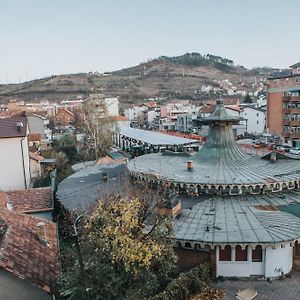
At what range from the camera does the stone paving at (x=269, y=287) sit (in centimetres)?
Result: 1695

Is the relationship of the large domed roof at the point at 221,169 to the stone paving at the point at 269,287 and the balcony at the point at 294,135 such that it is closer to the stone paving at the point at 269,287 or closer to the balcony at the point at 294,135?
the stone paving at the point at 269,287

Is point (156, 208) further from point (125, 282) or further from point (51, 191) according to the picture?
point (51, 191)

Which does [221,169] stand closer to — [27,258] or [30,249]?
[30,249]

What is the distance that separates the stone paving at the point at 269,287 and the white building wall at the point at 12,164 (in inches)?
955

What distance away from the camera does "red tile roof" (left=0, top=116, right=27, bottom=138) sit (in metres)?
36.1

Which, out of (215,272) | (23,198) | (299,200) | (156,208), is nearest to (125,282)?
(156,208)

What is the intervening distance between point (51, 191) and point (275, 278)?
16.9 metres

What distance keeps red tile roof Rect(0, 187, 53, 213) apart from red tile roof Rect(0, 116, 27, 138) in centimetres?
910

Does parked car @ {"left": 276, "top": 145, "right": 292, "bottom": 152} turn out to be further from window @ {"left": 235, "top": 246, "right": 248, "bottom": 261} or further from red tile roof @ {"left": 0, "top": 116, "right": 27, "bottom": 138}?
window @ {"left": 235, "top": 246, "right": 248, "bottom": 261}

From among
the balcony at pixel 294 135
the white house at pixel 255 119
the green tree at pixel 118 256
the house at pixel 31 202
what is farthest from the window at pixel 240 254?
the white house at pixel 255 119

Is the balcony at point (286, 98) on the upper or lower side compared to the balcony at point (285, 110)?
upper

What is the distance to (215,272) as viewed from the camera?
18906 millimetres

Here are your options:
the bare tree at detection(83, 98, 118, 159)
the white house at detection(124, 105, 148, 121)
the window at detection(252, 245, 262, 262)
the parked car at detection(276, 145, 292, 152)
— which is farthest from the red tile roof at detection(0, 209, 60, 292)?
the white house at detection(124, 105, 148, 121)

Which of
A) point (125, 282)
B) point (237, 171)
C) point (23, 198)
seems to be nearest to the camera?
point (125, 282)
